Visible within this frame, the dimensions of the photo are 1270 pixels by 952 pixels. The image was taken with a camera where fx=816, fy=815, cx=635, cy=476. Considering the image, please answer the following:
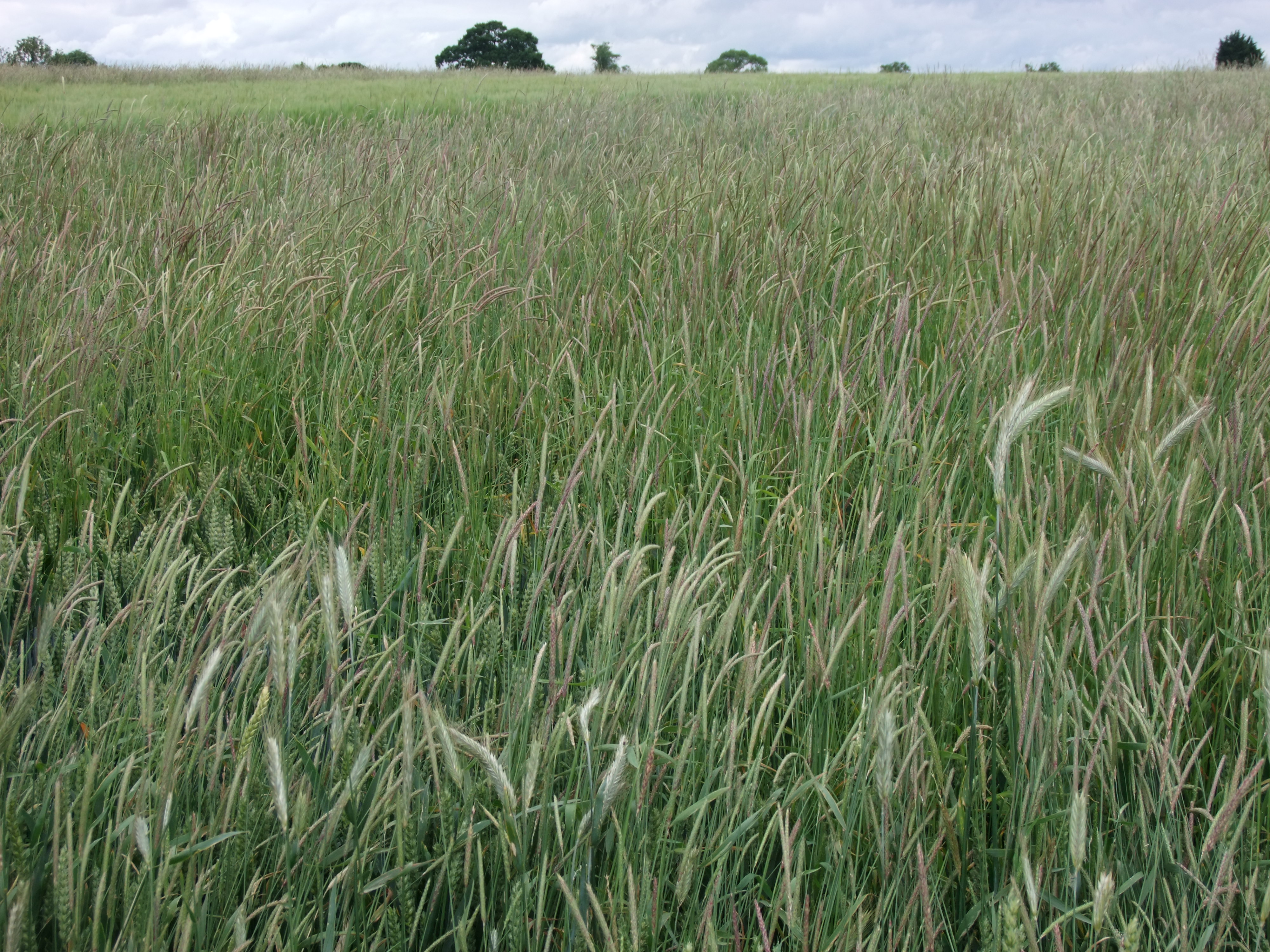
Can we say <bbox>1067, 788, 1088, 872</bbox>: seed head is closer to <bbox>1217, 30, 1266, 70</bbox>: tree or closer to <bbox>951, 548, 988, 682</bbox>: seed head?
<bbox>951, 548, 988, 682</bbox>: seed head

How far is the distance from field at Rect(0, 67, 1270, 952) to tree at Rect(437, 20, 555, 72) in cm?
4778

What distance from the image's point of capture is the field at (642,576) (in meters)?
0.85

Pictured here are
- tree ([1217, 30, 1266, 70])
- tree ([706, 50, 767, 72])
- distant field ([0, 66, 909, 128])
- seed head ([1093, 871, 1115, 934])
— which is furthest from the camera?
tree ([706, 50, 767, 72])

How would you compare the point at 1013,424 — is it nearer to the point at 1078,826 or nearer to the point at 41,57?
the point at 1078,826

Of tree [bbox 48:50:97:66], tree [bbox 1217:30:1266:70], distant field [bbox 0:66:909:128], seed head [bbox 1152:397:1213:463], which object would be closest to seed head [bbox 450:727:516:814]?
seed head [bbox 1152:397:1213:463]

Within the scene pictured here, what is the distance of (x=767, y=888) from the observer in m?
1.00

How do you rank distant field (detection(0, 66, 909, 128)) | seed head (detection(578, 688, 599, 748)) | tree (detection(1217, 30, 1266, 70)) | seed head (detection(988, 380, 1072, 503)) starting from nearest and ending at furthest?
seed head (detection(578, 688, 599, 748)) < seed head (detection(988, 380, 1072, 503)) < distant field (detection(0, 66, 909, 128)) < tree (detection(1217, 30, 1266, 70))

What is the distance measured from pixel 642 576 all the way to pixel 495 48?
51.3 meters

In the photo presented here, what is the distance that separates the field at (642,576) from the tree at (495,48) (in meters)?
47.8

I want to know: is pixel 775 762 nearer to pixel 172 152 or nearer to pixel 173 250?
pixel 173 250

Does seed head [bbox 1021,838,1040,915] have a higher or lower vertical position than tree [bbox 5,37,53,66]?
lower

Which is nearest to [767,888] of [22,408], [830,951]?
[830,951]

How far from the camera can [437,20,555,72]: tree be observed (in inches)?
1778

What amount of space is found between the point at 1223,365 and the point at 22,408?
2.73m
